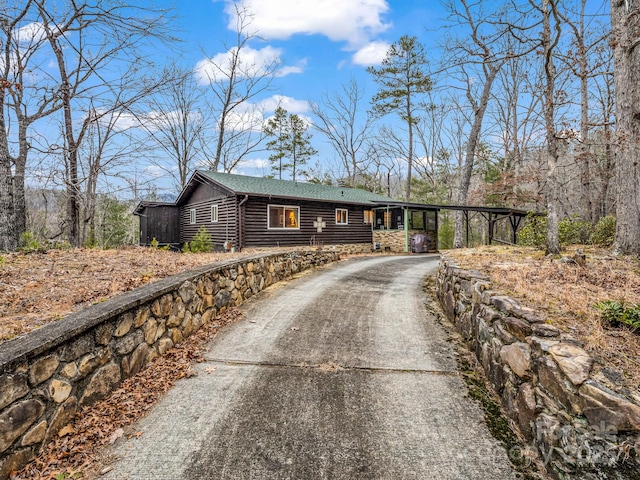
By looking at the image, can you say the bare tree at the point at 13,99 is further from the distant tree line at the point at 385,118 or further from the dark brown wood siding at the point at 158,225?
the dark brown wood siding at the point at 158,225

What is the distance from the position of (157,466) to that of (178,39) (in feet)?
22.4

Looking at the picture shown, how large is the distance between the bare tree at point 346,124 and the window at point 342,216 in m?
13.5

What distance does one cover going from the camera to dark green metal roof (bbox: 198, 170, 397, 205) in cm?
1397

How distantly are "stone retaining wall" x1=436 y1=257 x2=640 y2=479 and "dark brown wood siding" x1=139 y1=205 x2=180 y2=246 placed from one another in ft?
61.5

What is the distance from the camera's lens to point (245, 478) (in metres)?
1.99

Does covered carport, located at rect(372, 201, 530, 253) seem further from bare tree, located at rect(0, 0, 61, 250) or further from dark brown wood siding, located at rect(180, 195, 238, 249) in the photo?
bare tree, located at rect(0, 0, 61, 250)

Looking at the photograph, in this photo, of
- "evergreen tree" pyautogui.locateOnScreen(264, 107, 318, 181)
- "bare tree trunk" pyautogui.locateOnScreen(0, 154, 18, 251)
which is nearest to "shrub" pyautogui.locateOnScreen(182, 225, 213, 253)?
"bare tree trunk" pyautogui.locateOnScreen(0, 154, 18, 251)

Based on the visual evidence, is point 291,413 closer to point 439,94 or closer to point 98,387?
point 98,387

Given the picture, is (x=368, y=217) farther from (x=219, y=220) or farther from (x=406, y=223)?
(x=219, y=220)

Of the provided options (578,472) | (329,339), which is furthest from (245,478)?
(329,339)

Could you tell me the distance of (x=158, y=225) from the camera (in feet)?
60.0

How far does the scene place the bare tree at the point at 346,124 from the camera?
2761 centimetres

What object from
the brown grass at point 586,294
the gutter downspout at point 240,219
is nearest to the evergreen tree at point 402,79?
the gutter downspout at point 240,219

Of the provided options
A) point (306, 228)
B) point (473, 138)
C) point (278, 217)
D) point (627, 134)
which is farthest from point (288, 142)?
point (627, 134)
